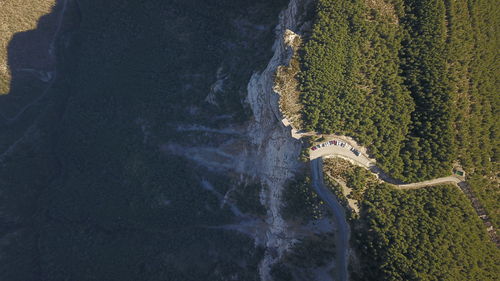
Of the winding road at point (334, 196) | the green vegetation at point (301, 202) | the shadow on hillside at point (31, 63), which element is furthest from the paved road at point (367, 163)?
the shadow on hillside at point (31, 63)

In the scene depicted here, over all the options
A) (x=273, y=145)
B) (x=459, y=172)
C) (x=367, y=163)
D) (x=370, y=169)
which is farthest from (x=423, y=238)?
(x=273, y=145)

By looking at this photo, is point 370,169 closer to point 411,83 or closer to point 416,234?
point 416,234

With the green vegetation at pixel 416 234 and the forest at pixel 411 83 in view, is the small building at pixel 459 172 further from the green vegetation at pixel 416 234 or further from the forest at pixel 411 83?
the green vegetation at pixel 416 234

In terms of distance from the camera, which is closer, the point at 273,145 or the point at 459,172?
the point at 459,172

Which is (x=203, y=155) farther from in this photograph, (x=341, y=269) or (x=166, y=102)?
(x=341, y=269)

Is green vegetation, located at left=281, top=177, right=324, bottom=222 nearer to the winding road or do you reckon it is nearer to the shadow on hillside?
the winding road

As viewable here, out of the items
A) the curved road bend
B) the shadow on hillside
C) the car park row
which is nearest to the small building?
the car park row

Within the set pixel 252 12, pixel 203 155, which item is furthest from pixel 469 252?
pixel 252 12
